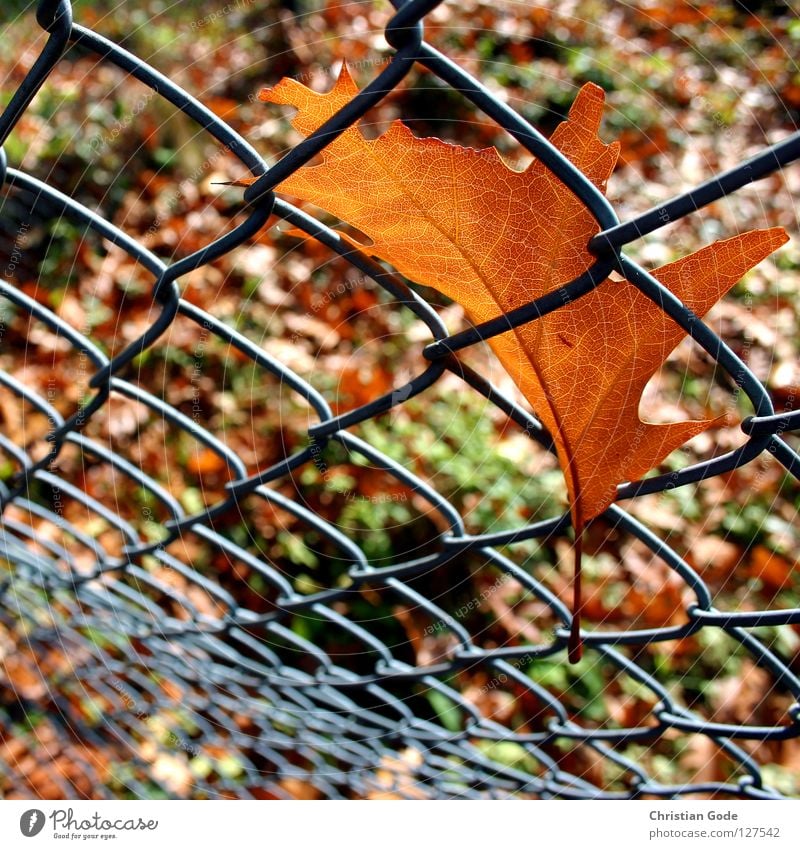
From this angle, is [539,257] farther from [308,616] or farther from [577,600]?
[308,616]

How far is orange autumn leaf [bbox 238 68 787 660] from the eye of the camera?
26 centimetres

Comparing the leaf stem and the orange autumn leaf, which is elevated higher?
the orange autumn leaf

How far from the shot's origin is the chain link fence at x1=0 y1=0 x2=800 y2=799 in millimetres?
301

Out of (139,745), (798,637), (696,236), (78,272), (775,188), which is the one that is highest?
(775,188)

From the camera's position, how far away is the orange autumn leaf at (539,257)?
0.26 m

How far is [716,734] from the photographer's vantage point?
1.60 ft

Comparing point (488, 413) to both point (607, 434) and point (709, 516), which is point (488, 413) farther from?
point (607, 434)

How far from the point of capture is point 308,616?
100 cm

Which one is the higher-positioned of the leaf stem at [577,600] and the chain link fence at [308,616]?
the chain link fence at [308,616]

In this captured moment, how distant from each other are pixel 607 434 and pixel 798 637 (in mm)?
1041

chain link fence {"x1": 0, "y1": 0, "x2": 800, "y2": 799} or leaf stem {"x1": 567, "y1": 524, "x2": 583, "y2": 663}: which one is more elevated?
chain link fence {"x1": 0, "y1": 0, "x2": 800, "y2": 799}

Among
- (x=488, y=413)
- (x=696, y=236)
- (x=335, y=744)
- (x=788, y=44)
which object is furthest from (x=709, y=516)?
(x=788, y=44)

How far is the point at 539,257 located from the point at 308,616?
83cm

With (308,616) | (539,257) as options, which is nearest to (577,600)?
(539,257)
